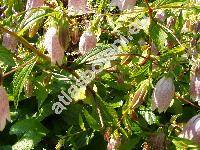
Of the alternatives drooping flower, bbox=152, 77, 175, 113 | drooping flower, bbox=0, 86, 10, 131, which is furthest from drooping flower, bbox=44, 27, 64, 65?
drooping flower, bbox=152, 77, 175, 113

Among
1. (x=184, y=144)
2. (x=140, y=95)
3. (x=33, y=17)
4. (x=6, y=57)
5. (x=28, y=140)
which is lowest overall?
(x=28, y=140)

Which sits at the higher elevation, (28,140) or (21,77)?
(21,77)

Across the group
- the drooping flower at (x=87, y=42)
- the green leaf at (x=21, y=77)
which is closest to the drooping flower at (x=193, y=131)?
the drooping flower at (x=87, y=42)

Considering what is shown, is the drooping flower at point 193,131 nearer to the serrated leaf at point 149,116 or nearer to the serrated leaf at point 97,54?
the serrated leaf at point 97,54

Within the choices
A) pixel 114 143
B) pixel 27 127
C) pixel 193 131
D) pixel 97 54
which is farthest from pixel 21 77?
pixel 27 127

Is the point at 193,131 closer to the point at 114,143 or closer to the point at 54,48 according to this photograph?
the point at 114,143

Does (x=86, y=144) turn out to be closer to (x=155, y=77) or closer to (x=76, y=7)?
(x=155, y=77)

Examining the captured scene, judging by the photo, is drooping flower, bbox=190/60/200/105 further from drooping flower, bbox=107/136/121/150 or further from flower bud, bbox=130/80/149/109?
drooping flower, bbox=107/136/121/150

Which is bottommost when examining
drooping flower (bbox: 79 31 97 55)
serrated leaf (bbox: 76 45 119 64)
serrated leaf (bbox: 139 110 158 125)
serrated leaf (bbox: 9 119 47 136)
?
serrated leaf (bbox: 9 119 47 136)

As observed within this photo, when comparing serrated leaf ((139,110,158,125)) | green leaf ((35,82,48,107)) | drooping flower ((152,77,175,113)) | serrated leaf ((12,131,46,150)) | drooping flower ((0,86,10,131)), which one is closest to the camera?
drooping flower ((0,86,10,131))

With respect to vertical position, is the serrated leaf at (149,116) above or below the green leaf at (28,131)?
above
